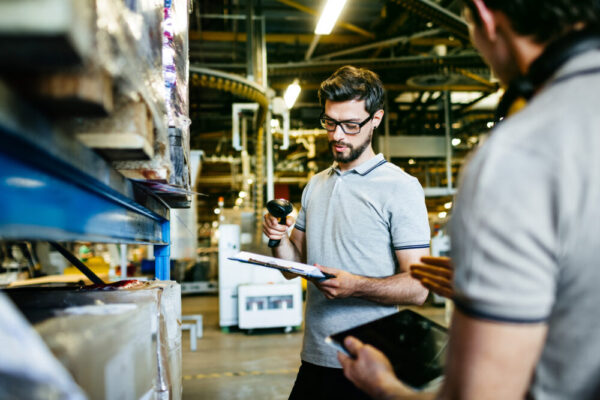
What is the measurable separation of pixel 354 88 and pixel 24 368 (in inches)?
65.7

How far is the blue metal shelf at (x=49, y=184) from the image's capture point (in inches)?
20.8

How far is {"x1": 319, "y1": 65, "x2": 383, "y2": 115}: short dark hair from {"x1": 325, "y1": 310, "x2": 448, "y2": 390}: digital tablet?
1.05 metres

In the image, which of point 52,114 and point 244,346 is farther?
point 244,346

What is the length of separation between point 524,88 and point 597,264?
314 millimetres

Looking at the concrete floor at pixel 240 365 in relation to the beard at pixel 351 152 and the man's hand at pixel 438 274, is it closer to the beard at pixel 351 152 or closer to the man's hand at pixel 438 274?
the beard at pixel 351 152

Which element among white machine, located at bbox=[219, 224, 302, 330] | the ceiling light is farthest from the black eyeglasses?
white machine, located at bbox=[219, 224, 302, 330]

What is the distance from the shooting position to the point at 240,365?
4633 mm

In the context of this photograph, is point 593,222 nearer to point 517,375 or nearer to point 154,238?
point 517,375

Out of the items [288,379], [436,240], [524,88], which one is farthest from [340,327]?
[436,240]

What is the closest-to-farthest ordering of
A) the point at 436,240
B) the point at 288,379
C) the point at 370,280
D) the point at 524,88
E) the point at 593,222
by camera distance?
the point at 593,222
the point at 524,88
the point at 370,280
the point at 288,379
the point at 436,240

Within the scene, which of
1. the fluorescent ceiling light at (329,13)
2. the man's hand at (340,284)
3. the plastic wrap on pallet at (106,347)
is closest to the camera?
the plastic wrap on pallet at (106,347)

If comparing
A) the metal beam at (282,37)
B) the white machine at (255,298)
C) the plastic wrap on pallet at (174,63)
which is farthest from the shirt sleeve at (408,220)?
the metal beam at (282,37)

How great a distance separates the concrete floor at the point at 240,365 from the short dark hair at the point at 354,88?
114 inches

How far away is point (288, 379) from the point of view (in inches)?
163
